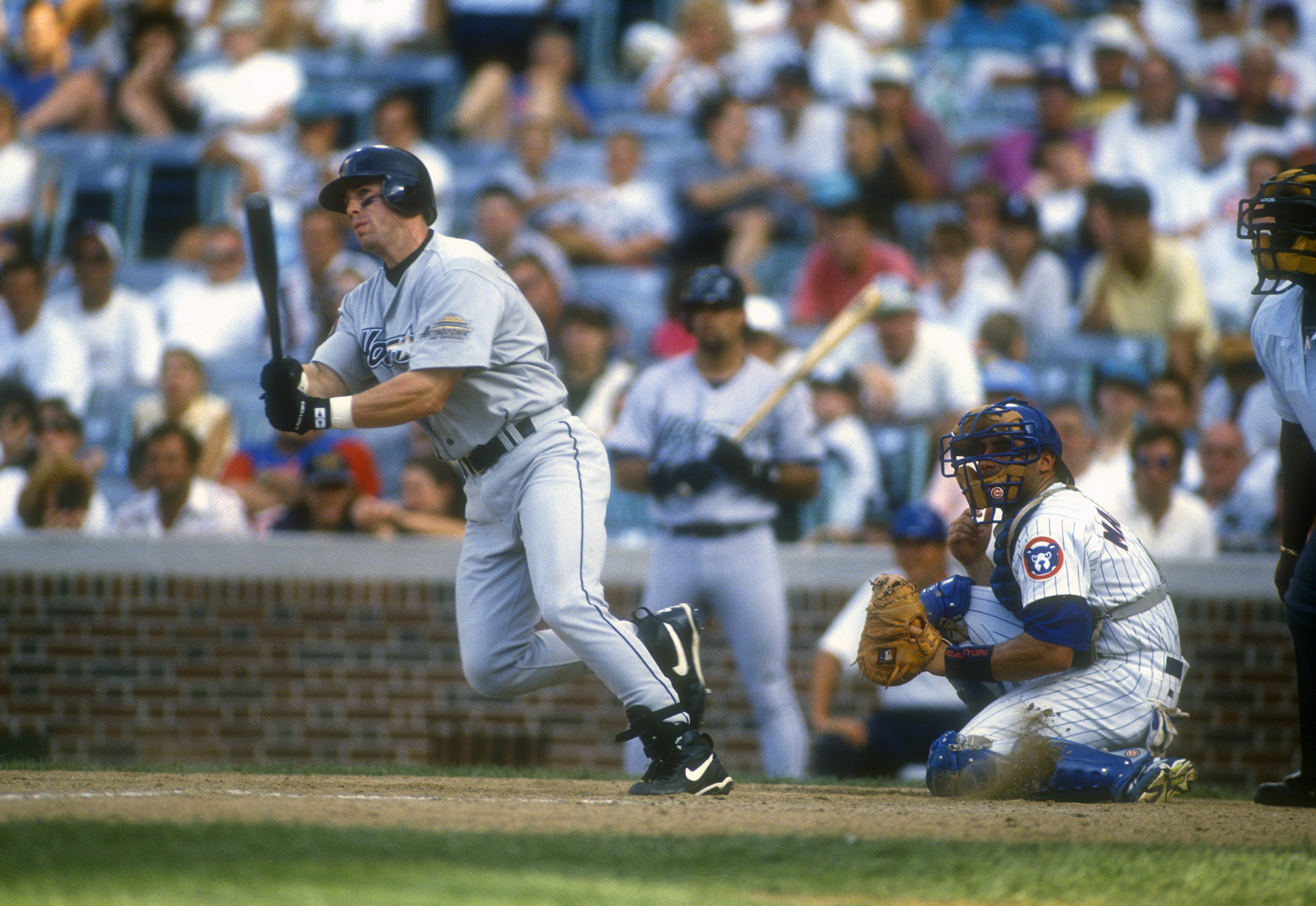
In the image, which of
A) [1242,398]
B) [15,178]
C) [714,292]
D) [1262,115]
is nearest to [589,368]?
[714,292]

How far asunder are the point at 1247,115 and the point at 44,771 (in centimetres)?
879

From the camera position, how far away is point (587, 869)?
138 inches

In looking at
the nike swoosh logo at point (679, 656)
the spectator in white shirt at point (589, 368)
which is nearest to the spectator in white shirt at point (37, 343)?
the spectator in white shirt at point (589, 368)

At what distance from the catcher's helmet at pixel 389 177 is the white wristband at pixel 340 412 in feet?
2.15

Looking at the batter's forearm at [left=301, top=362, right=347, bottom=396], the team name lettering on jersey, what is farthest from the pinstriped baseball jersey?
the batter's forearm at [left=301, top=362, right=347, bottom=396]

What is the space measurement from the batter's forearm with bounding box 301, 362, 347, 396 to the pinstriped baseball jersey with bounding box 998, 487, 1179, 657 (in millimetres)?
2156

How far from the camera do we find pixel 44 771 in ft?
17.5

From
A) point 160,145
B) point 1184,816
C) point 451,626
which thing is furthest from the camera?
point 160,145

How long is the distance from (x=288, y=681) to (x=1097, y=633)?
4.74 meters

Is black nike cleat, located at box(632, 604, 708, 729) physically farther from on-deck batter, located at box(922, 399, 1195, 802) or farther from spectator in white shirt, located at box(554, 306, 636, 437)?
spectator in white shirt, located at box(554, 306, 636, 437)

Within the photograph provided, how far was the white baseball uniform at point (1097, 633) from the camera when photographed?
452 centimetres

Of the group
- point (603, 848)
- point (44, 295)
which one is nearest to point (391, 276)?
point (603, 848)

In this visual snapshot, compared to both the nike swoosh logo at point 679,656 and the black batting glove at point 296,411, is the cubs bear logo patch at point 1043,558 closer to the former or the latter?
the nike swoosh logo at point 679,656

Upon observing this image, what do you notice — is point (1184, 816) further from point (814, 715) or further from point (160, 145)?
point (160, 145)
